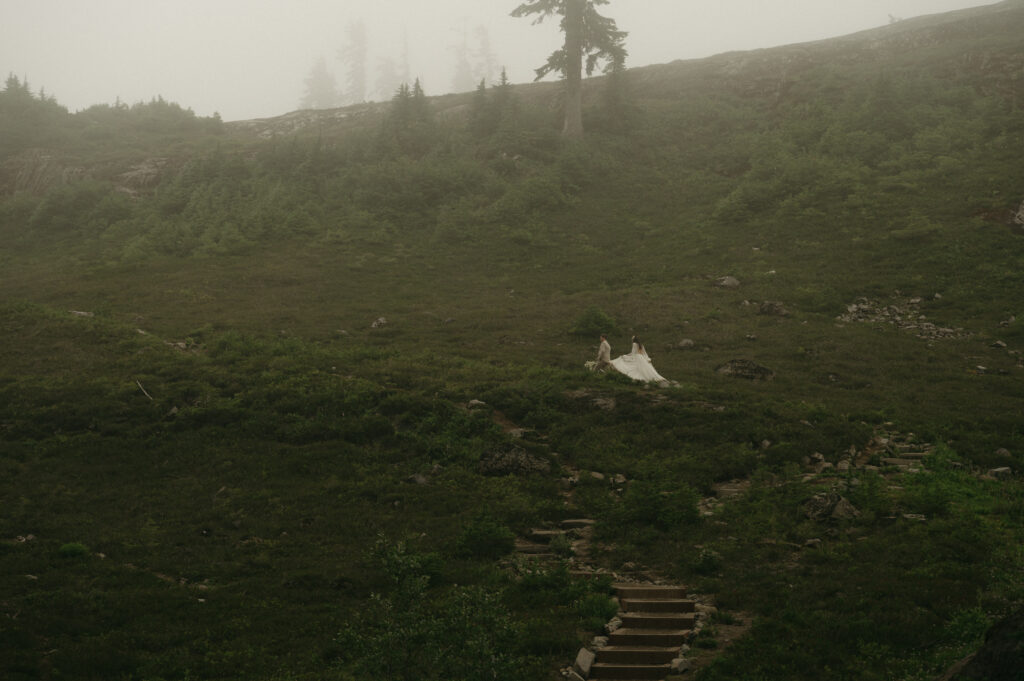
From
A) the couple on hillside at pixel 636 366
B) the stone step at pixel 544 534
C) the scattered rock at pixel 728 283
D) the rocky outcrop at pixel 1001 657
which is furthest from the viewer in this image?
the scattered rock at pixel 728 283

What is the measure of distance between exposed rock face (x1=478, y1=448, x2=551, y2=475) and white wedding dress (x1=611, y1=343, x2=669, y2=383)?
18.7 ft

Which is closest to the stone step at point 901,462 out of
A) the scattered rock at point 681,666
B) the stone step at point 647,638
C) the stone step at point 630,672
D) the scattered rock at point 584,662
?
the stone step at point 647,638

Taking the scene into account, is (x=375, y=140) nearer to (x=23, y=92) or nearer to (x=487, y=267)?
(x=487, y=267)

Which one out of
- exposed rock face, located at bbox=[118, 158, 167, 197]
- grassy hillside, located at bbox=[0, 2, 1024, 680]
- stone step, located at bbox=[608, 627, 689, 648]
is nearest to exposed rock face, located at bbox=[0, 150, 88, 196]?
grassy hillside, located at bbox=[0, 2, 1024, 680]

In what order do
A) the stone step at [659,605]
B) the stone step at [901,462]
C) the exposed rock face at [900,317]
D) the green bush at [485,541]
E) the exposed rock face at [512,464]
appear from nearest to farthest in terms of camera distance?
the stone step at [659,605] → the green bush at [485,541] → the stone step at [901,462] → the exposed rock face at [512,464] → the exposed rock face at [900,317]

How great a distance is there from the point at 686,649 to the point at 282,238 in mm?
31812

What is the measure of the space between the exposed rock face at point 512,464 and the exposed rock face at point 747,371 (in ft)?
26.0

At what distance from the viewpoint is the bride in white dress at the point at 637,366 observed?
68.3 ft

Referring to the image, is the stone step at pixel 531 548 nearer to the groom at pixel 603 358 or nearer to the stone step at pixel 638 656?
the stone step at pixel 638 656

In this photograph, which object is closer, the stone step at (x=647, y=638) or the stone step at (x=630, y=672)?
the stone step at (x=630, y=672)

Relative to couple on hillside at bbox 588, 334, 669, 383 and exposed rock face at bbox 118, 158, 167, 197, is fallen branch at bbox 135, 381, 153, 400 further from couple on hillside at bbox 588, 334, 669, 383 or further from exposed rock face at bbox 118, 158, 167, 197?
exposed rock face at bbox 118, 158, 167, 197

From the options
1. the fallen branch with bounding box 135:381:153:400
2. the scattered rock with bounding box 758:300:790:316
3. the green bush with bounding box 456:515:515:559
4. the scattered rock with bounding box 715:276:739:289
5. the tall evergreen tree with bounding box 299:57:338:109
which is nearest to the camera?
the green bush with bounding box 456:515:515:559

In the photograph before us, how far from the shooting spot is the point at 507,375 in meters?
21.3

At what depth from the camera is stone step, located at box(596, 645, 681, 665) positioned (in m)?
9.45
